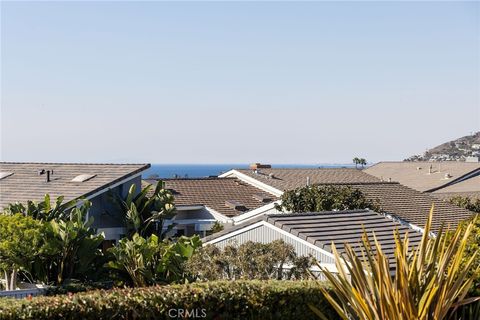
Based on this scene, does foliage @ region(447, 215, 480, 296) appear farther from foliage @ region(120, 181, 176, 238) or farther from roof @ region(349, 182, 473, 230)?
roof @ region(349, 182, 473, 230)

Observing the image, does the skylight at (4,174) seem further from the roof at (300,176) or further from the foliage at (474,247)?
the foliage at (474,247)

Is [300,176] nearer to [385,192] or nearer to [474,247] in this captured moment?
[385,192]

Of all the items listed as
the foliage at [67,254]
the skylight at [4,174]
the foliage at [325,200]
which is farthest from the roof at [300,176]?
the foliage at [67,254]

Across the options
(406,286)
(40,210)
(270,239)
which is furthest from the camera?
(40,210)

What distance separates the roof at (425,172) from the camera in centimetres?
6031

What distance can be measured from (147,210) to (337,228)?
957 cm

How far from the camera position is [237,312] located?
12695 millimetres

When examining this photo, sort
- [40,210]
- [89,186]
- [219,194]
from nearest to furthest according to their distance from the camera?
[40,210], [89,186], [219,194]

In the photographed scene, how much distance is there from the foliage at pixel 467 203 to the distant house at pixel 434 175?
37.6 feet

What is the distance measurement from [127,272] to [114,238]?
838 centimetres

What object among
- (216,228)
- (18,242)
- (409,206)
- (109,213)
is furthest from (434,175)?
(18,242)

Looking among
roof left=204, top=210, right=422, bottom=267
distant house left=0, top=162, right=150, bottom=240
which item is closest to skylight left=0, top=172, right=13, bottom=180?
distant house left=0, top=162, right=150, bottom=240

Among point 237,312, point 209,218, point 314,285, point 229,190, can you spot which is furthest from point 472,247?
point 229,190

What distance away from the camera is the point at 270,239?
18375 mm
